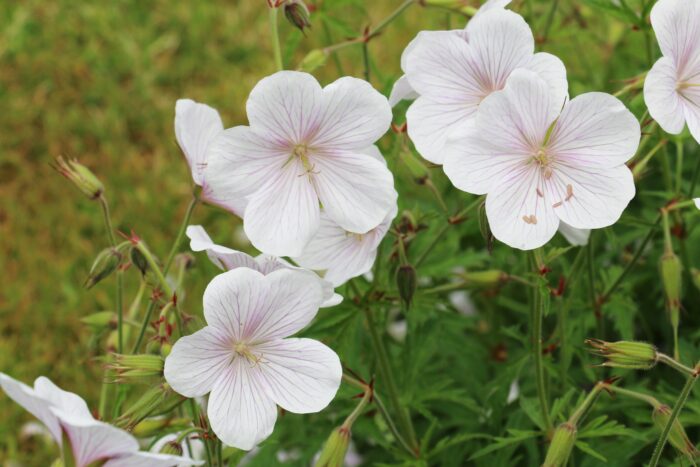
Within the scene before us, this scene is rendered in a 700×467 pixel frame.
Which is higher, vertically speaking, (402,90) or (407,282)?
(402,90)

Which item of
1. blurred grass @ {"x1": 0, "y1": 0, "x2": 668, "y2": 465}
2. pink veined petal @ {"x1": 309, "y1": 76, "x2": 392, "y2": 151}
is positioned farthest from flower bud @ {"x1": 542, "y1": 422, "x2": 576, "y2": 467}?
blurred grass @ {"x1": 0, "y1": 0, "x2": 668, "y2": 465}

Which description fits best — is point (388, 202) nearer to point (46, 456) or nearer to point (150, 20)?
point (46, 456)

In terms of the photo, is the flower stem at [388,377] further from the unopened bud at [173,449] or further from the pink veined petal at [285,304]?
the unopened bud at [173,449]

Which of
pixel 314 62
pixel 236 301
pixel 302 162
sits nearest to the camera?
pixel 236 301

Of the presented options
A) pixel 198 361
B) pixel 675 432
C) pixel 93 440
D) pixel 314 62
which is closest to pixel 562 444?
pixel 675 432

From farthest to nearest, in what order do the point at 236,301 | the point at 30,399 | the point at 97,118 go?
the point at 97,118 → the point at 236,301 → the point at 30,399

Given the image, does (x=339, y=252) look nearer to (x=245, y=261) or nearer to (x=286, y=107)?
(x=245, y=261)

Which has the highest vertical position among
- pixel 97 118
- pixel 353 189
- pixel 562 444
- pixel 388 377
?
pixel 353 189

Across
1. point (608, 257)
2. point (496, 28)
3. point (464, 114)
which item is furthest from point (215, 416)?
point (608, 257)
